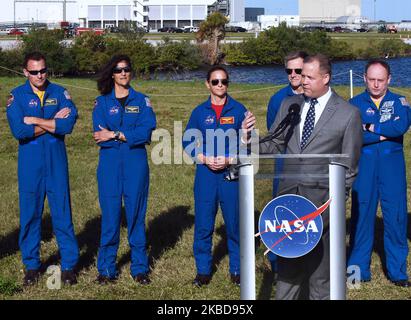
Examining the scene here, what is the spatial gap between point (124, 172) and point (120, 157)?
137mm

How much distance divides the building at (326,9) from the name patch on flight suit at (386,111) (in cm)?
10814

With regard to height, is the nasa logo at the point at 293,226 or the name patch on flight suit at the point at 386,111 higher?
the name patch on flight suit at the point at 386,111

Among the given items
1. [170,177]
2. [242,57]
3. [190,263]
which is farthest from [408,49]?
[190,263]

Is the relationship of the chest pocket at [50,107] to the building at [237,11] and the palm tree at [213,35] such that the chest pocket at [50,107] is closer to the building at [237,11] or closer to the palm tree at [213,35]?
the palm tree at [213,35]

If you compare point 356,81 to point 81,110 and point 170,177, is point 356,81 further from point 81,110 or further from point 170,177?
point 170,177

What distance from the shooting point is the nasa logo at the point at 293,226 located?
479cm

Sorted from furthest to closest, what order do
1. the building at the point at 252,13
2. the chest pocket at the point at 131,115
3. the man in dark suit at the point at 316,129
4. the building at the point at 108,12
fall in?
the building at the point at 252,13 < the building at the point at 108,12 < the chest pocket at the point at 131,115 < the man in dark suit at the point at 316,129

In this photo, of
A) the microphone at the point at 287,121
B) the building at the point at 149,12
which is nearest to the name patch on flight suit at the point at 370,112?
the microphone at the point at 287,121

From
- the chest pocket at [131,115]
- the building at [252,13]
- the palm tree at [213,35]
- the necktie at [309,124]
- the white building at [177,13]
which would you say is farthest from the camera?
the building at [252,13]

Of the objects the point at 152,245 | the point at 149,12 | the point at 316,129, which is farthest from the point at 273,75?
the point at 149,12

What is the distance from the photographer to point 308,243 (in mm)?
4797

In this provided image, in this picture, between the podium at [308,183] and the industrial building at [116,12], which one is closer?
the podium at [308,183]

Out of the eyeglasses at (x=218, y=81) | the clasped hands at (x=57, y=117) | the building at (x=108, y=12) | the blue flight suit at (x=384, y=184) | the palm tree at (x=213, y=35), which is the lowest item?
the blue flight suit at (x=384, y=184)

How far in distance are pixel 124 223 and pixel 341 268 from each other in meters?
5.43
